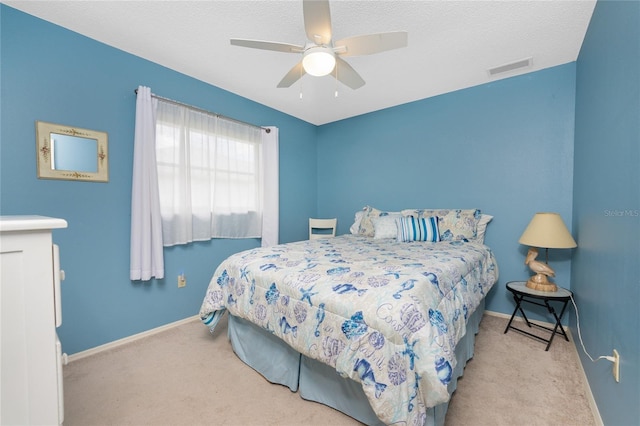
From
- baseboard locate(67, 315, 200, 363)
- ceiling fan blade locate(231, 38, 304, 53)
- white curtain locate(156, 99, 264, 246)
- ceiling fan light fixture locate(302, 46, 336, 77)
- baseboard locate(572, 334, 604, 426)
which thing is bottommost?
baseboard locate(67, 315, 200, 363)

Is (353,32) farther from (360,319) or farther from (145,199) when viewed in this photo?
(145,199)

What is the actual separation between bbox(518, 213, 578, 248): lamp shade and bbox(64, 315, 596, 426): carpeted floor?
0.84 meters

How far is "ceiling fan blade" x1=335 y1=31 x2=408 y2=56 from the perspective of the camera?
1579 millimetres

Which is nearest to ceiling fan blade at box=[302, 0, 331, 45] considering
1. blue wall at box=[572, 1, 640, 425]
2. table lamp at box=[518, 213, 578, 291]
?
blue wall at box=[572, 1, 640, 425]

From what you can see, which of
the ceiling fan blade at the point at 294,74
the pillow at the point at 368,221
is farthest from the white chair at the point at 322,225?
the ceiling fan blade at the point at 294,74

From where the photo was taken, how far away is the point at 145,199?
7.53ft

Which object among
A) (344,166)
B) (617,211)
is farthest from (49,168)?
(617,211)

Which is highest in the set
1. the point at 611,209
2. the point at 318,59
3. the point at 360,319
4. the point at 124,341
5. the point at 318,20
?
the point at 318,20

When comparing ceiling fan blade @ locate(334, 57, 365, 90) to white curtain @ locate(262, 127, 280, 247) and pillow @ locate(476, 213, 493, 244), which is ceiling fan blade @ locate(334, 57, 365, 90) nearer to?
white curtain @ locate(262, 127, 280, 247)

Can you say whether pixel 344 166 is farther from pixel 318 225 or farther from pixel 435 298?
pixel 435 298

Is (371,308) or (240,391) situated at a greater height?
(371,308)

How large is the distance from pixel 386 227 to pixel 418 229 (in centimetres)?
36

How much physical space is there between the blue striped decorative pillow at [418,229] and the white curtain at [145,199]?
2.34 meters

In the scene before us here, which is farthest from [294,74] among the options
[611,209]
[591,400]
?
[591,400]
